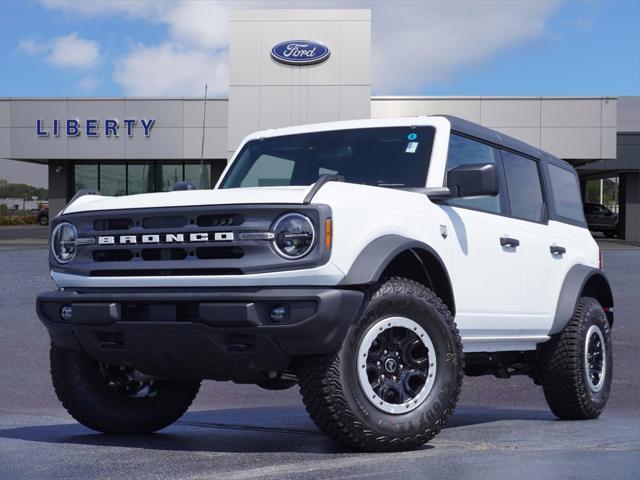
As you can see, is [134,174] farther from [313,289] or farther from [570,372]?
[313,289]

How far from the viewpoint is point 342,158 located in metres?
6.49

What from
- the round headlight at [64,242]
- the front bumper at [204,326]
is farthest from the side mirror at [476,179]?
the round headlight at [64,242]

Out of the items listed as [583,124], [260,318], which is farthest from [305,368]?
[583,124]

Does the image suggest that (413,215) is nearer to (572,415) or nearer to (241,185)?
(241,185)

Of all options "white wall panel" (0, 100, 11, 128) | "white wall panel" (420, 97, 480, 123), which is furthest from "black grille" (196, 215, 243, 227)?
"white wall panel" (0, 100, 11, 128)

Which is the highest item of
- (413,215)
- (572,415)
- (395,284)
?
(413,215)

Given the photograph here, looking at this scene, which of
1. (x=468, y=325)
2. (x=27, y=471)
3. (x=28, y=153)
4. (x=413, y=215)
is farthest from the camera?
(x=28, y=153)

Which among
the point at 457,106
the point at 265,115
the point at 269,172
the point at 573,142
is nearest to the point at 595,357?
the point at 269,172

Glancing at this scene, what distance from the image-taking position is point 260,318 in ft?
15.5

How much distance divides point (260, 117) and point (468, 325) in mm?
33947

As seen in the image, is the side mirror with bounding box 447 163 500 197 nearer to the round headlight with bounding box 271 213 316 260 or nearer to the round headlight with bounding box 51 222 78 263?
the round headlight with bounding box 271 213 316 260

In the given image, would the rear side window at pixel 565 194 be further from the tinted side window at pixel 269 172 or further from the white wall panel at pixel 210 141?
the white wall panel at pixel 210 141

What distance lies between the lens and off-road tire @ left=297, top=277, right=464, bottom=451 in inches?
189

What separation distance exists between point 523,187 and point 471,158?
932mm
